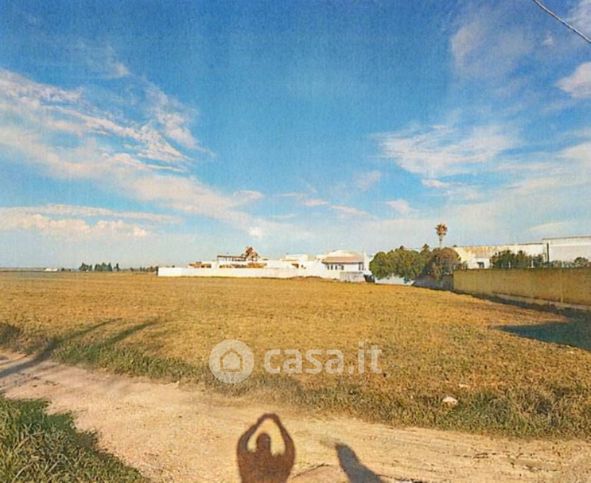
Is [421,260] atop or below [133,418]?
atop

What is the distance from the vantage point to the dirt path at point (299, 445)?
11.1 feet

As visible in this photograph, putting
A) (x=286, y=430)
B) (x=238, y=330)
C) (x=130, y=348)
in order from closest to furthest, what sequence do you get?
(x=286, y=430)
(x=130, y=348)
(x=238, y=330)

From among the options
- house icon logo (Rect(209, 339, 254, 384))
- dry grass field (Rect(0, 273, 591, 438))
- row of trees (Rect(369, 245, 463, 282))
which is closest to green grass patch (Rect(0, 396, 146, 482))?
dry grass field (Rect(0, 273, 591, 438))

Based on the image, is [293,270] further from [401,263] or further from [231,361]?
[231,361]

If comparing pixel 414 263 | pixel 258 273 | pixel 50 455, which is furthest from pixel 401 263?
pixel 50 455

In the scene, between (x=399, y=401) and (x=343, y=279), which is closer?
(x=399, y=401)

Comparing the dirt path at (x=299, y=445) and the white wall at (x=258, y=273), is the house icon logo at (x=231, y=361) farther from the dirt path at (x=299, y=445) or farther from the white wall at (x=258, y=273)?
the white wall at (x=258, y=273)

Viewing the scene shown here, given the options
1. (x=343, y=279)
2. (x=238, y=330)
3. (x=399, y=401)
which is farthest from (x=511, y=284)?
(x=343, y=279)

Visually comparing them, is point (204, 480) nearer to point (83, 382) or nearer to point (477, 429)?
point (477, 429)

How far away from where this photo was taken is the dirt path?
11.1 ft

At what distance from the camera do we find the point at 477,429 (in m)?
4.32

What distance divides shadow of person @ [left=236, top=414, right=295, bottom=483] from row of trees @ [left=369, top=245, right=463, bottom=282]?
41.8m

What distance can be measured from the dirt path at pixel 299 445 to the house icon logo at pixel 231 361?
3.27 ft

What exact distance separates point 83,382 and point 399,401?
4.57 meters
